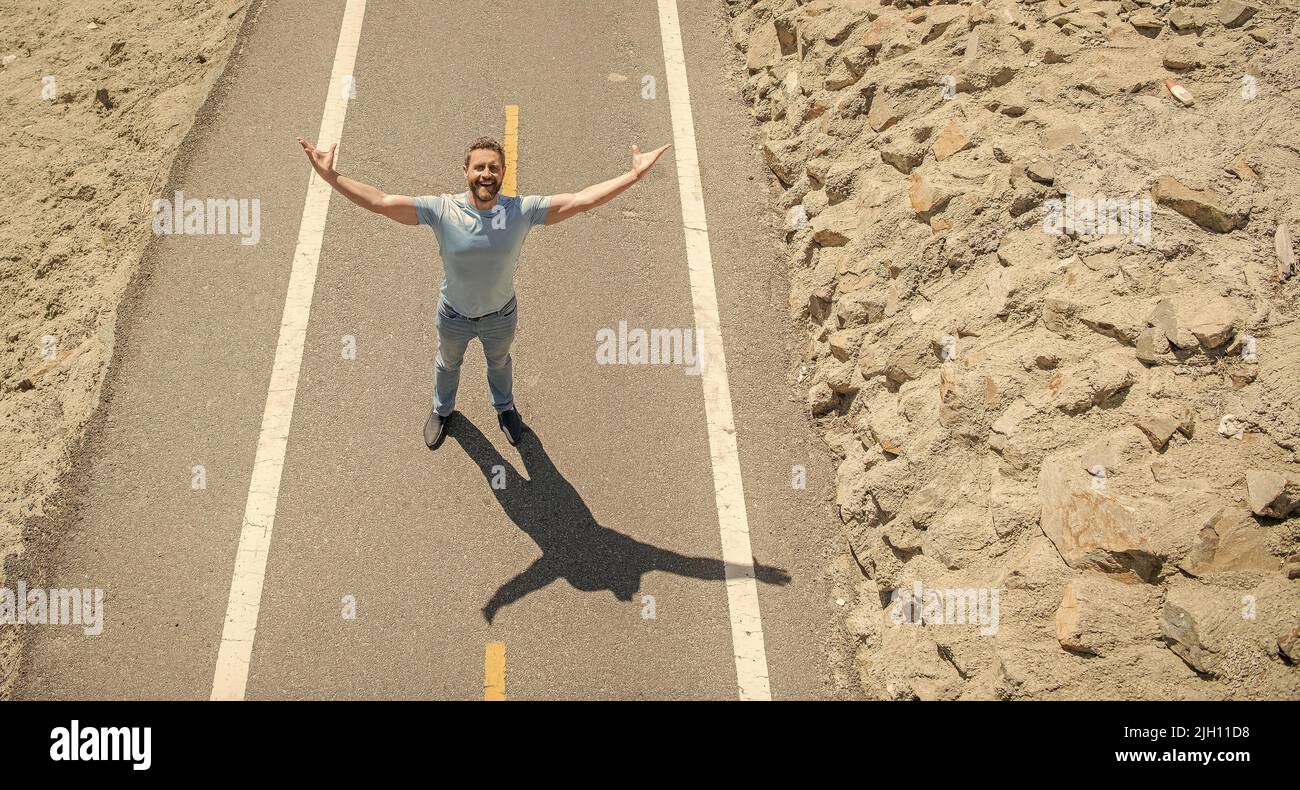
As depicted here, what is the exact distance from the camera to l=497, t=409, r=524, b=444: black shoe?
7289 mm

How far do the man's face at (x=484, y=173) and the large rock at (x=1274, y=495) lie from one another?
4686 mm

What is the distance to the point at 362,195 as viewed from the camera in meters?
5.60

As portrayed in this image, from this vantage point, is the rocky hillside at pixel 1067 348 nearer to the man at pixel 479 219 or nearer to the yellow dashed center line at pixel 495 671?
the yellow dashed center line at pixel 495 671

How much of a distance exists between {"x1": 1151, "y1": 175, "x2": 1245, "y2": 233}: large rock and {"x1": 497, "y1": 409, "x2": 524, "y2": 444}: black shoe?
4.81 meters

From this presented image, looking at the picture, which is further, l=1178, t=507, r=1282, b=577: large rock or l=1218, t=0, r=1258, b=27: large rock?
l=1218, t=0, r=1258, b=27: large rock

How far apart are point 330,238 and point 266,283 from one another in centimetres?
71

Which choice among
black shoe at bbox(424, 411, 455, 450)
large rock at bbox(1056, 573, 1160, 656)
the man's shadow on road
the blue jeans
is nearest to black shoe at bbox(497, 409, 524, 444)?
the blue jeans

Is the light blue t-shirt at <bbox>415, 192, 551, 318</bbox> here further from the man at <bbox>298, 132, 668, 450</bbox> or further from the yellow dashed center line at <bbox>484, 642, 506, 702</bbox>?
the yellow dashed center line at <bbox>484, 642, 506, 702</bbox>

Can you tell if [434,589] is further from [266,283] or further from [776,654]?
[266,283]

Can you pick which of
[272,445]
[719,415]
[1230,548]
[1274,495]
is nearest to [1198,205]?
[1274,495]

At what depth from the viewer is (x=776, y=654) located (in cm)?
643

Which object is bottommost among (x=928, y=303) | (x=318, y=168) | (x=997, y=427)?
(x=997, y=427)

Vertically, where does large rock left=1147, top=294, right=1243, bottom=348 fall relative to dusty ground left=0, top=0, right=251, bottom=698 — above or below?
below

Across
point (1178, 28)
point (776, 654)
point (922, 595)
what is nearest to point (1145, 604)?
point (922, 595)
